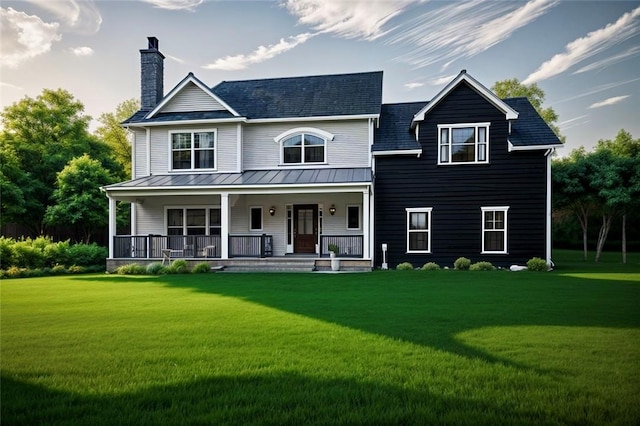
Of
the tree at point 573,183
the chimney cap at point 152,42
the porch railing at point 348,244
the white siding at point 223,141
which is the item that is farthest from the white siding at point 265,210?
the tree at point 573,183

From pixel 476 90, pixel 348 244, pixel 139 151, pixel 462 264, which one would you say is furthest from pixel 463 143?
pixel 139 151

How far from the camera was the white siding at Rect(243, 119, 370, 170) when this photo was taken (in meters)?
18.7

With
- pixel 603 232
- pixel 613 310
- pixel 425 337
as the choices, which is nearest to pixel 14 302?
pixel 425 337

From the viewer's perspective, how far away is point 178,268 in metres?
16.0

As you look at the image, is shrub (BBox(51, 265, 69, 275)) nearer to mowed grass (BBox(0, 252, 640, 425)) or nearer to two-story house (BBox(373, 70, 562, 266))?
mowed grass (BBox(0, 252, 640, 425))

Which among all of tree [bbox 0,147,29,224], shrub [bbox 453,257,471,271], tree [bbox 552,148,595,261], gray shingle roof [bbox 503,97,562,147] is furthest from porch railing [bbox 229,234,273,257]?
tree [bbox 0,147,29,224]

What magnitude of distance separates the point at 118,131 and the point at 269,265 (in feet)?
115

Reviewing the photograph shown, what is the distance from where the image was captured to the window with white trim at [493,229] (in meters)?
17.2

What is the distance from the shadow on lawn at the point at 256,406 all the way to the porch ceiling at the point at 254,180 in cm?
1280

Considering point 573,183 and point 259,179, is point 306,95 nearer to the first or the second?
point 259,179

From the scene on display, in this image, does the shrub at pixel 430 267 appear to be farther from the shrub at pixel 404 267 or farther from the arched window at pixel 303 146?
the arched window at pixel 303 146

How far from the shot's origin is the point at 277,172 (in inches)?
741

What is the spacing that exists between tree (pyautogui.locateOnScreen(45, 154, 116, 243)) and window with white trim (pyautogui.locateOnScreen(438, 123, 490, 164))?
67.1 ft

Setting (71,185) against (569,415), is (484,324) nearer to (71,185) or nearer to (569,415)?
(569,415)
